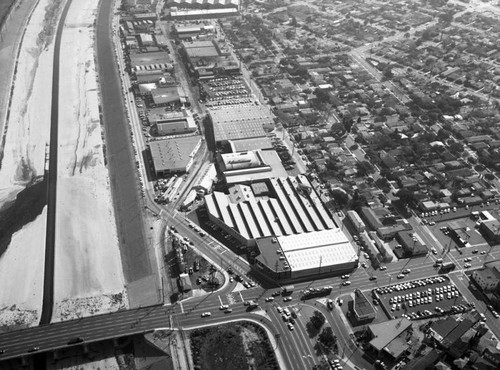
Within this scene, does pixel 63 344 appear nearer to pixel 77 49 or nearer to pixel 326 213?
pixel 326 213

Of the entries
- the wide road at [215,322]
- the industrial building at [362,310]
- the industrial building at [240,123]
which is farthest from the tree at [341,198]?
the industrial building at [362,310]

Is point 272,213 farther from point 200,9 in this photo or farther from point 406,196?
point 200,9

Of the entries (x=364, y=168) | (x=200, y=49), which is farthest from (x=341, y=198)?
(x=200, y=49)

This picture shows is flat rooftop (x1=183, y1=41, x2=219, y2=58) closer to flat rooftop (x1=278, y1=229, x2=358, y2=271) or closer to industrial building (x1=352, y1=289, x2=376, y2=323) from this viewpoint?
flat rooftop (x1=278, y1=229, x2=358, y2=271)

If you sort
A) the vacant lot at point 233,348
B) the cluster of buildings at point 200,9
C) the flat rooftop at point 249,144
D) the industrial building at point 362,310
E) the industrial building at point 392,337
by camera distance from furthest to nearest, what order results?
1. the cluster of buildings at point 200,9
2. the flat rooftop at point 249,144
3. the industrial building at point 362,310
4. the industrial building at point 392,337
5. the vacant lot at point 233,348

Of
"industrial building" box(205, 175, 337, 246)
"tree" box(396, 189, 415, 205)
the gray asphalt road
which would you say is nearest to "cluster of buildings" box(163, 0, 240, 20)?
the gray asphalt road

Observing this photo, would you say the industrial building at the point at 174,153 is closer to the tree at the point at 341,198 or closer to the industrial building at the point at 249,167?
the industrial building at the point at 249,167
